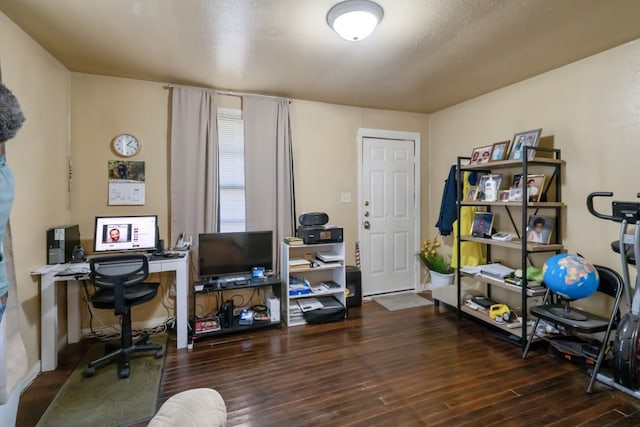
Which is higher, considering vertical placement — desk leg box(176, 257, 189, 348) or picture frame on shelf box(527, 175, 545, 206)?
picture frame on shelf box(527, 175, 545, 206)

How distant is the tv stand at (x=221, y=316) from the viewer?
2.89m

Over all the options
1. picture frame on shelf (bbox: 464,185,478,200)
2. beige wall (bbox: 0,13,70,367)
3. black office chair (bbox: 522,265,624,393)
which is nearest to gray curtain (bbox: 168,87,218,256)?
beige wall (bbox: 0,13,70,367)

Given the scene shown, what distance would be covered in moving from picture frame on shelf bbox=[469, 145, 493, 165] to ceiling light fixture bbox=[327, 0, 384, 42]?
1.85 metres

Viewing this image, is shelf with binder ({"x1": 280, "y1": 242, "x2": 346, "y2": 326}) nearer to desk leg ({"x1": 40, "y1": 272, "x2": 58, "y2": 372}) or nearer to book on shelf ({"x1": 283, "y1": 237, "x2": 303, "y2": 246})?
book on shelf ({"x1": 283, "y1": 237, "x2": 303, "y2": 246})

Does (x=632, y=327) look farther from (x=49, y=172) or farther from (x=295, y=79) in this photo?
(x=49, y=172)

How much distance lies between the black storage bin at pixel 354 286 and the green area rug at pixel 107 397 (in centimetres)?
204

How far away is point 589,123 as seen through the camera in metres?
2.60

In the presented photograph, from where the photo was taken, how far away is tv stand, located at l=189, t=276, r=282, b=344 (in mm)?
2895

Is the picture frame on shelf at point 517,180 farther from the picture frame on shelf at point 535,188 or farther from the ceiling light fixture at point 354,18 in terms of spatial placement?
the ceiling light fixture at point 354,18

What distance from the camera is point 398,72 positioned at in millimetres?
2879

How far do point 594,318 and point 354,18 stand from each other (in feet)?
9.05

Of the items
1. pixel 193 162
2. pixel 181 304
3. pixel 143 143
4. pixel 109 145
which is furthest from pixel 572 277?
pixel 109 145

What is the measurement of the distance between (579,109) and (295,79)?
2.56 meters

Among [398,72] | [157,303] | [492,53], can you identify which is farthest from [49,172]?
[492,53]
